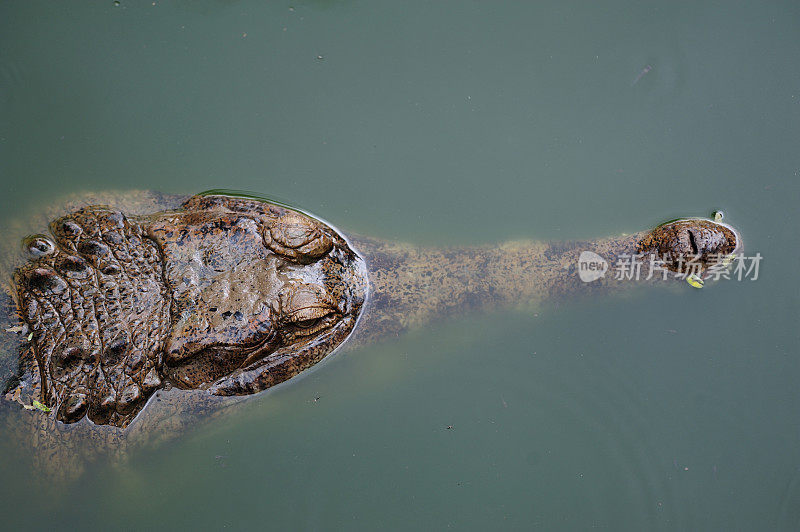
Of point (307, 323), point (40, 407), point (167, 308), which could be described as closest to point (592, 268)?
point (307, 323)

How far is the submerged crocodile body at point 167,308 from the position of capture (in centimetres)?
256

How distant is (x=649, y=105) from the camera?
13.1 feet

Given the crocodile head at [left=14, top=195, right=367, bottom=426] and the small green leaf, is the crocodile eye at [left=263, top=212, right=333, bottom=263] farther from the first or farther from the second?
the small green leaf

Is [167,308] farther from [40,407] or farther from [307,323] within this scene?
[40,407]

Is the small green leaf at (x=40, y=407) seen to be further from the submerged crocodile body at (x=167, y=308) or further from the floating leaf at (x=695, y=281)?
the floating leaf at (x=695, y=281)

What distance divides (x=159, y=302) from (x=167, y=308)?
0.06 m

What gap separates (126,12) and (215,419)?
300cm

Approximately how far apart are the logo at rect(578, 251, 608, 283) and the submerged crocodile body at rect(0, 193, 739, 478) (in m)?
1.56

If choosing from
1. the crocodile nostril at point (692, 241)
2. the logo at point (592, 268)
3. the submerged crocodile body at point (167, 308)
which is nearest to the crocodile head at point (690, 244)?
the crocodile nostril at point (692, 241)

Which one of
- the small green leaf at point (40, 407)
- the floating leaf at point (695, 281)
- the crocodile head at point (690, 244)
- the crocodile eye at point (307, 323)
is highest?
the crocodile head at point (690, 244)

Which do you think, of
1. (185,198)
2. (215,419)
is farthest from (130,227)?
(215,419)

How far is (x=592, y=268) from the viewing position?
3.64 meters

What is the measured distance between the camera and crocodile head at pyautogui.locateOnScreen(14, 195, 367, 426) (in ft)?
8.38

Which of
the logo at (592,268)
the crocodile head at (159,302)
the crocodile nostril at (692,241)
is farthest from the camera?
the logo at (592,268)
